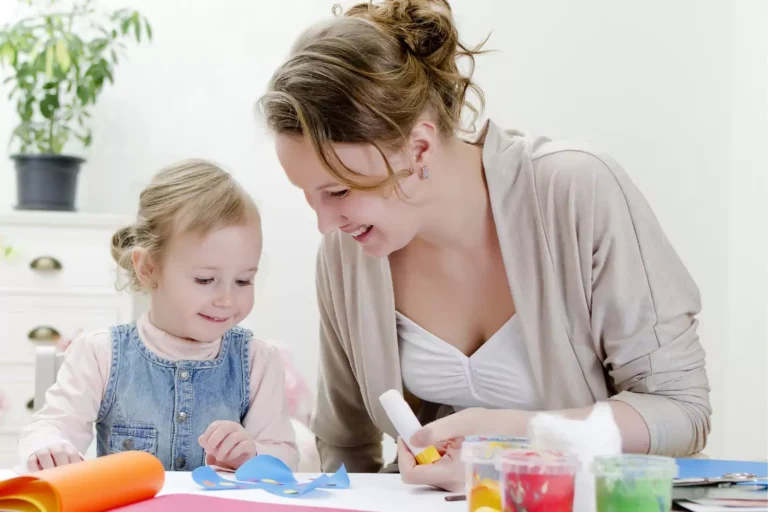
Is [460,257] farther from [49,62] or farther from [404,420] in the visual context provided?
[49,62]

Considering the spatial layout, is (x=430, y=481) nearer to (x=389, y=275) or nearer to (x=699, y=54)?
(x=389, y=275)

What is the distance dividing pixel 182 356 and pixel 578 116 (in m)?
1.91

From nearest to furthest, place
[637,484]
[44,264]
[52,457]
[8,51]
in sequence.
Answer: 1. [637,484]
2. [52,457]
3. [44,264]
4. [8,51]

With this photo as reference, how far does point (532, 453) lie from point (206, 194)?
0.81 meters

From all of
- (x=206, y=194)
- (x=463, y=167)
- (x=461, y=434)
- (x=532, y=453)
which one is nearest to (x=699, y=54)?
(x=463, y=167)

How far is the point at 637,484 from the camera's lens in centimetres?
73

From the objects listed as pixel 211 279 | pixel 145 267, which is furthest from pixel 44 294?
pixel 211 279

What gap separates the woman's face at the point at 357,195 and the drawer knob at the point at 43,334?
1.77m

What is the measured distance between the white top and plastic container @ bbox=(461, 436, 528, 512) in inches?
20.1

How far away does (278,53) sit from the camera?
10.4 feet

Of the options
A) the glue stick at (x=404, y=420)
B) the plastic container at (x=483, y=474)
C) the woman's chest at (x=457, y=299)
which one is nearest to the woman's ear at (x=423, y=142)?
the woman's chest at (x=457, y=299)

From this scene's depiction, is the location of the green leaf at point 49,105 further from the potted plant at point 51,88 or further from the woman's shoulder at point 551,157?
the woman's shoulder at point 551,157

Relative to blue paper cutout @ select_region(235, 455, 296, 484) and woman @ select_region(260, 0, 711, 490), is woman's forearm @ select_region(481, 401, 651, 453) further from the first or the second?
blue paper cutout @ select_region(235, 455, 296, 484)

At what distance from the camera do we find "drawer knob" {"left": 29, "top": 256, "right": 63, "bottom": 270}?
2.72 metres
